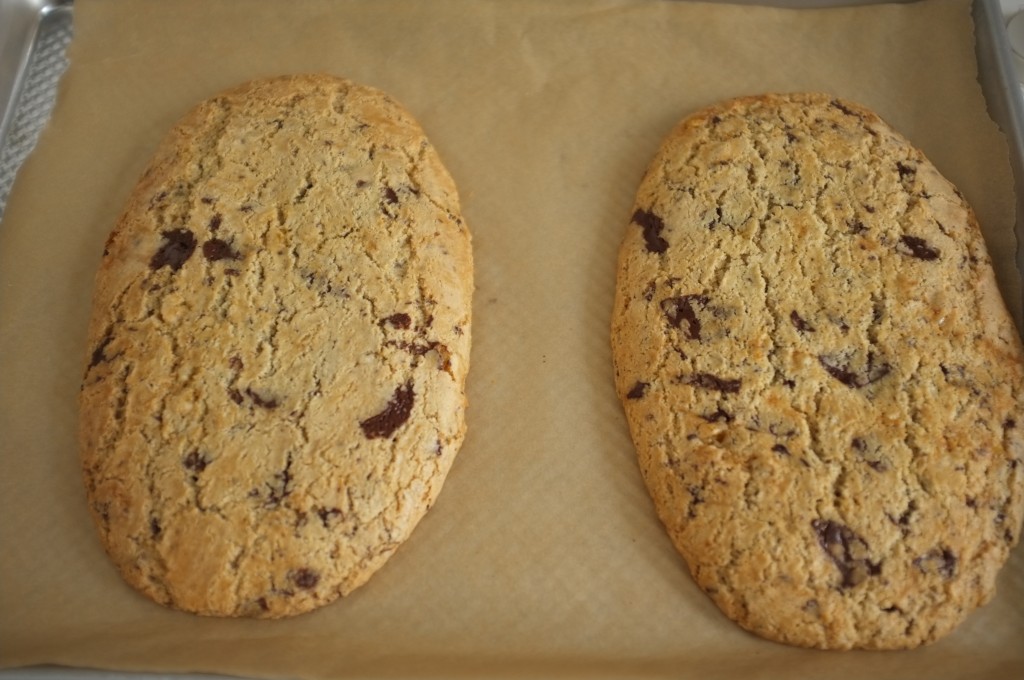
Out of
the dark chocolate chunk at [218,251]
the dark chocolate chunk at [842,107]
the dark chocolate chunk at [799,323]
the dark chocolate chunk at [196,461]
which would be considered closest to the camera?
the dark chocolate chunk at [196,461]

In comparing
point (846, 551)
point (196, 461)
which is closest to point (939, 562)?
point (846, 551)

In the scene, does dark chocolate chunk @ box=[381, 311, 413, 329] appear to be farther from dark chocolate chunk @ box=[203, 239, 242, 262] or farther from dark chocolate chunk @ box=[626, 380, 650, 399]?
dark chocolate chunk @ box=[626, 380, 650, 399]

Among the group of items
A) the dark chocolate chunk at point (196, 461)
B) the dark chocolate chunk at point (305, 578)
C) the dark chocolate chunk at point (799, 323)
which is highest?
the dark chocolate chunk at point (799, 323)

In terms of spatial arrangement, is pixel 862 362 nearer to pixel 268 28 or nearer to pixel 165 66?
pixel 268 28

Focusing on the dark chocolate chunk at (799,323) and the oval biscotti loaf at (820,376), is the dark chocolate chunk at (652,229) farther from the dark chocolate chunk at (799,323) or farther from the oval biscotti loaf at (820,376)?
the dark chocolate chunk at (799,323)

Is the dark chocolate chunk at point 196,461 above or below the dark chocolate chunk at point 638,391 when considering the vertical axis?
below

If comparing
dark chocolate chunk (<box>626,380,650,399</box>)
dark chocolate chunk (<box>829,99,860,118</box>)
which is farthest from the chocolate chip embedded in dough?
dark chocolate chunk (<box>626,380,650,399</box>)

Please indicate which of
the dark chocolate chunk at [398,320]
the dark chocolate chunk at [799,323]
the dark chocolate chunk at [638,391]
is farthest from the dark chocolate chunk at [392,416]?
the dark chocolate chunk at [799,323]
